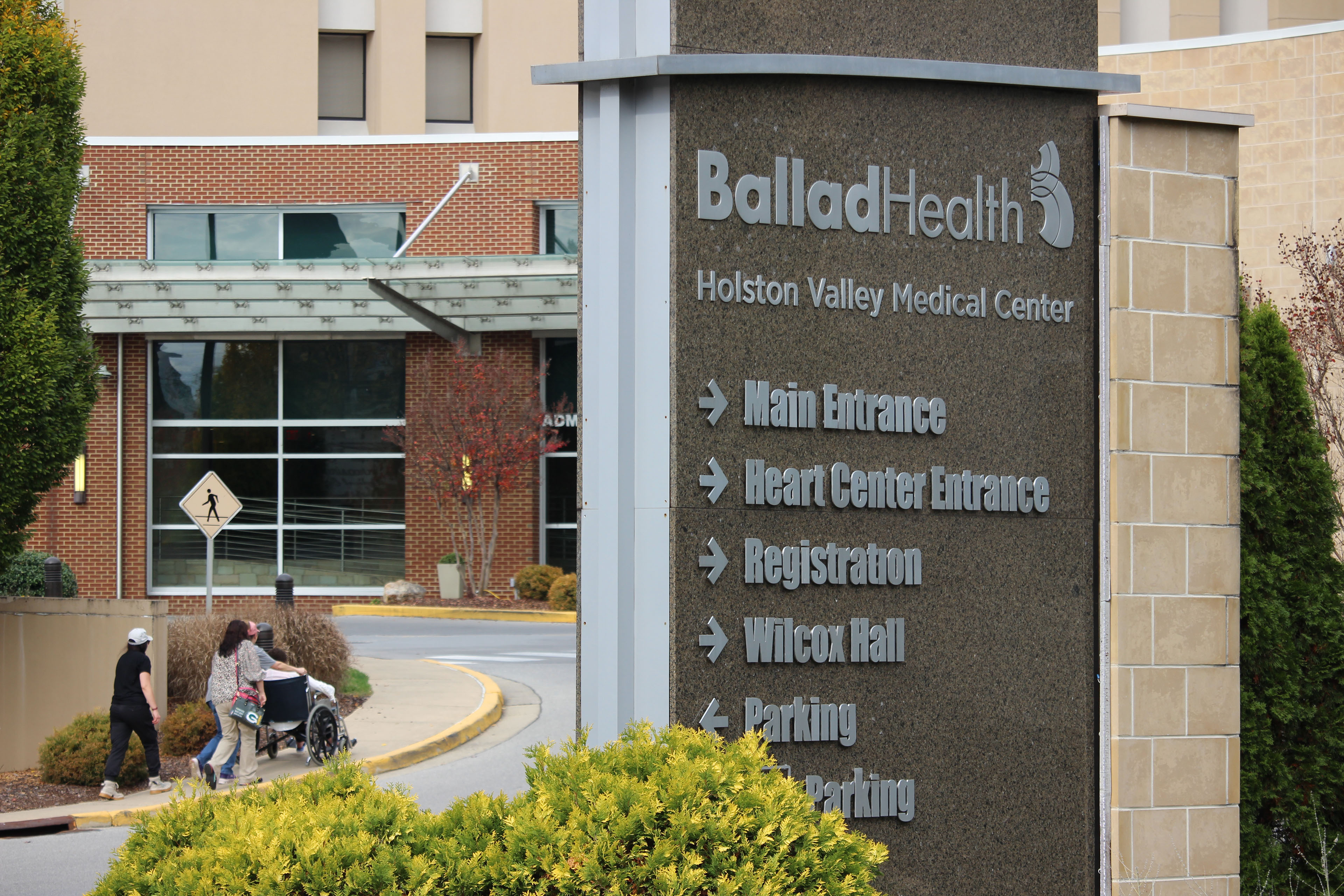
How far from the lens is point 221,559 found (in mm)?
32438

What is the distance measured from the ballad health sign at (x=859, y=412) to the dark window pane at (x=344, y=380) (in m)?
28.9

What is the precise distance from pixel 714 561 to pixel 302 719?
10521 millimetres

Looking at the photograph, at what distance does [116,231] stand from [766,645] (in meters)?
31.6

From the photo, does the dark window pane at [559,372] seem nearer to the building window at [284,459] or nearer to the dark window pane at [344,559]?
the building window at [284,459]

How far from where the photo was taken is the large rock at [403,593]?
3116cm

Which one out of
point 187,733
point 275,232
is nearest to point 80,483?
point 275,232

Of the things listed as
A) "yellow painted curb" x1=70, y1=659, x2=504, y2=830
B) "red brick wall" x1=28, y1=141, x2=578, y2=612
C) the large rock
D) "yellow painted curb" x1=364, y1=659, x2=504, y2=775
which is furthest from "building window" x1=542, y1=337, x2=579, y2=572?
"yellow painted curb" x1=364, y1=659, x2=504, y2=775

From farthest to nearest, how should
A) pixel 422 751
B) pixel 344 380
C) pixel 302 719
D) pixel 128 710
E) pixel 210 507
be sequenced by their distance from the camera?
pixel 344 380
pixel 210 507
pixel 422 751
pixel 302 719
pixel 128 710

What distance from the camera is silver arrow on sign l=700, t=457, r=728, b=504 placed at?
417 centimetres

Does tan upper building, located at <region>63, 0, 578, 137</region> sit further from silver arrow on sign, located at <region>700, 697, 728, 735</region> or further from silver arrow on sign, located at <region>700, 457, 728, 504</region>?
silver arrow on sign, located at <region>700, 697, 728, 735</region>

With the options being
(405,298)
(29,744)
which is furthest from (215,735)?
(405,298)

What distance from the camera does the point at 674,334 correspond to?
420 cm

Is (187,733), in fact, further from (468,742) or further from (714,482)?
(714,482)

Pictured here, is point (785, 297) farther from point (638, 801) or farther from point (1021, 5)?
point (638, 801)
